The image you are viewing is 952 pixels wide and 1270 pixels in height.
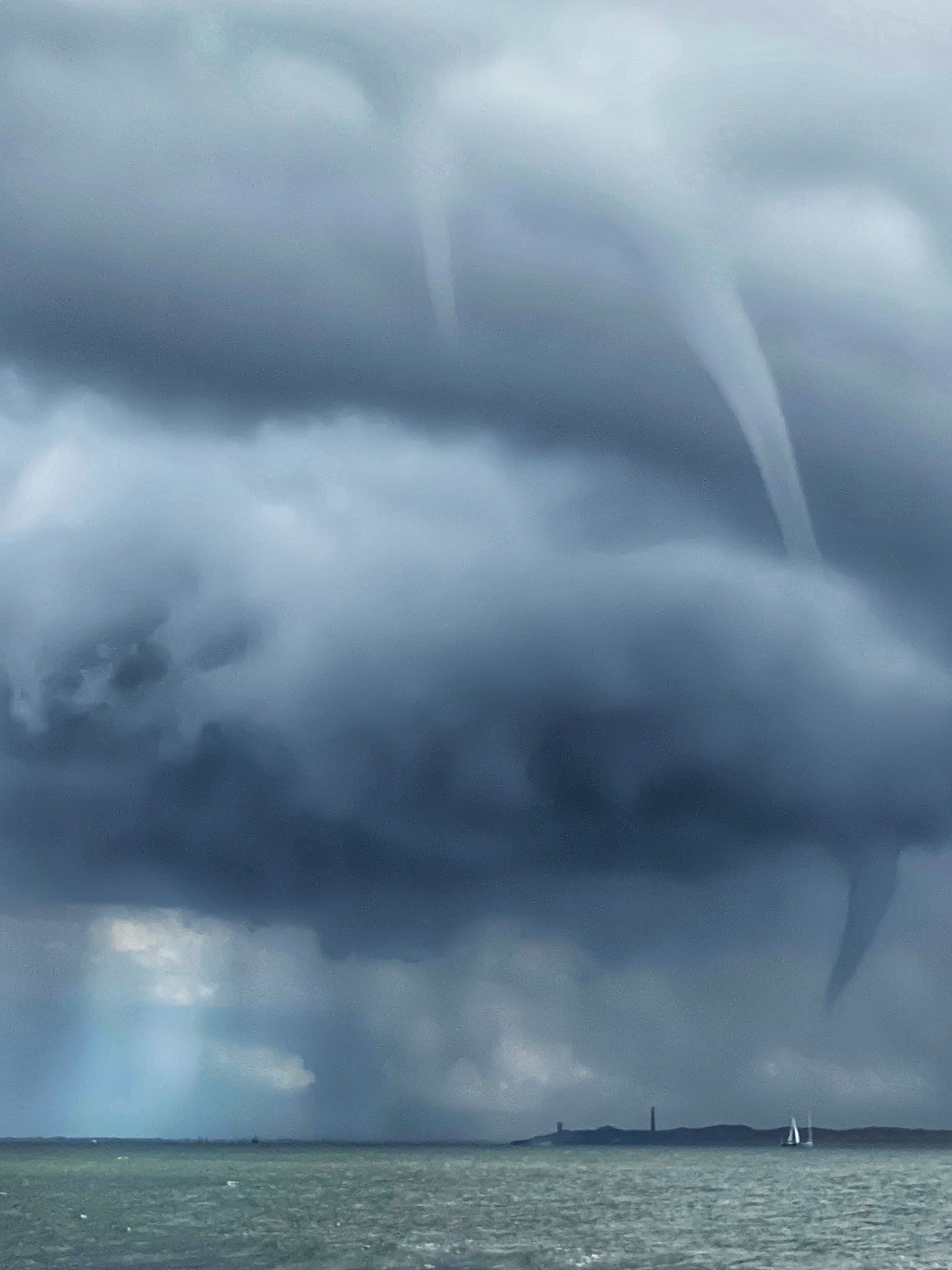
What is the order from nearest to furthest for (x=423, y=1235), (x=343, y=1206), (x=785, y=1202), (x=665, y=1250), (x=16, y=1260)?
(x=16, y=1260), (x=665, y=1250), (x=423, y=1235), (x=343, y=1206), (x=785, y=1202)

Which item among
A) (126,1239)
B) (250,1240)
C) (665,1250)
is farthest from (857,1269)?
(126,1239)

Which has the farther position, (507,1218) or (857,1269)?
(507,1218)

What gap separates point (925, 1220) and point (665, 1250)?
170 ft

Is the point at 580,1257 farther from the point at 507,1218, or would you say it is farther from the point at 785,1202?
the point at 785,1202

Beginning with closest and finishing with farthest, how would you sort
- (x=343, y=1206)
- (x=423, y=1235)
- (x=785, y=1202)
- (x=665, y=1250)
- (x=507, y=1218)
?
(x=665, y=1250)
(x=423, y=1235)
(x=507, y=1218)
(x=343, y=1206)
(x=785, y=1202)

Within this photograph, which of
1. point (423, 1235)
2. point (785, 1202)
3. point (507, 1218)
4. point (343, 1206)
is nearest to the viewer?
point (423, 1235)

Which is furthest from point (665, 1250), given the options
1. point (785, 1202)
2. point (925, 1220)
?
point (785, 1202)

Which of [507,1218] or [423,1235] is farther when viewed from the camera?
[507,1218]

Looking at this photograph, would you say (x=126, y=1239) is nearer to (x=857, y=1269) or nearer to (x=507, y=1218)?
(x=507, y=1218)

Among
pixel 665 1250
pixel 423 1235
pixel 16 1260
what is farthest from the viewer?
pixel 423 1235

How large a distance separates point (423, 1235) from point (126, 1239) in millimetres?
21988

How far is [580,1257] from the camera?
3915 inches

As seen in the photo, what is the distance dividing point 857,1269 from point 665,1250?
14.8 m

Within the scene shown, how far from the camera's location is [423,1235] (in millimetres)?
116812
